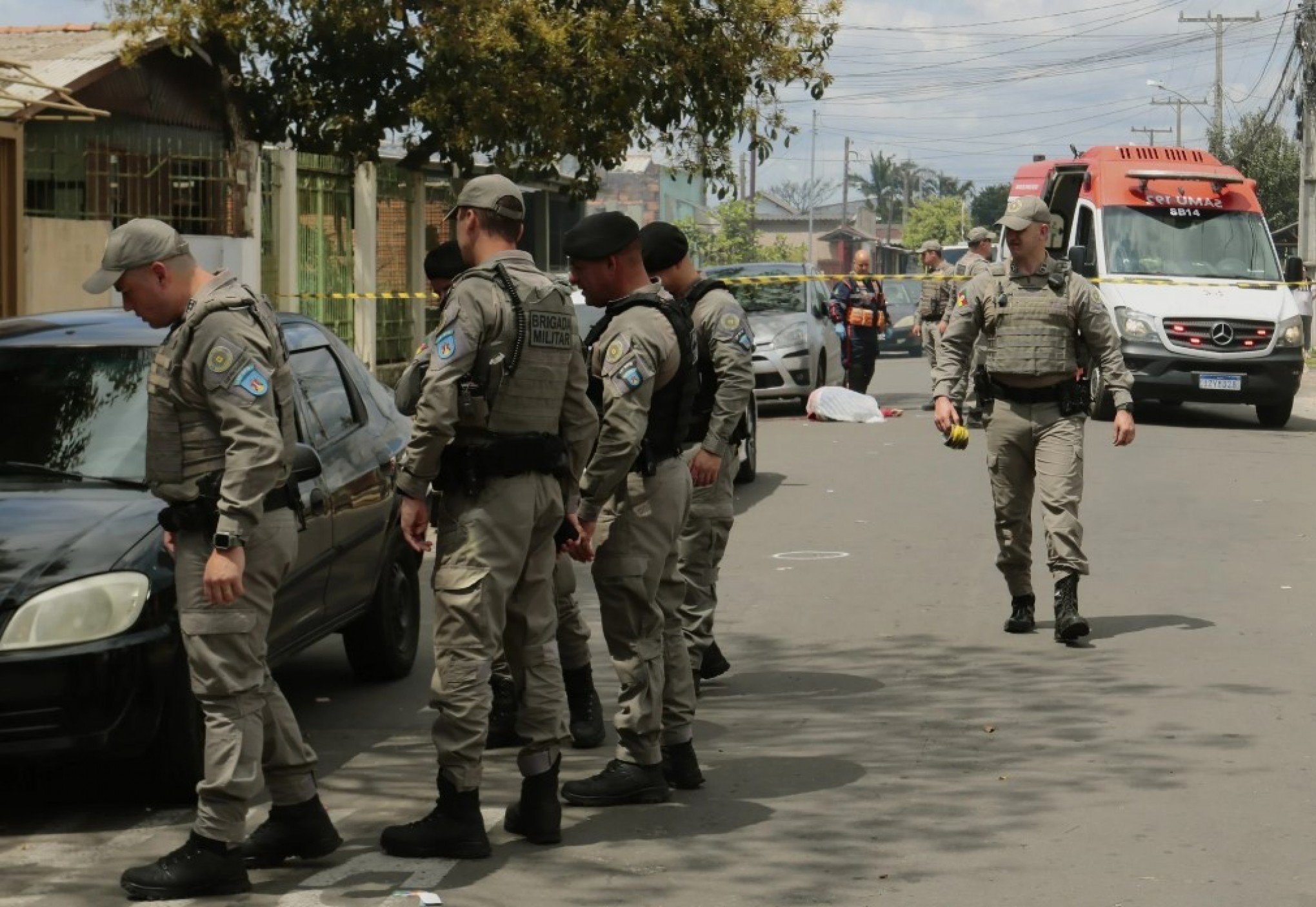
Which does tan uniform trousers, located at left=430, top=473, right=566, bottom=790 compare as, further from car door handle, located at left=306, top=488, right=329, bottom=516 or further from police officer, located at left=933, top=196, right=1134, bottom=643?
police officer, located at left=933, top=196, right=1134, bottom=643

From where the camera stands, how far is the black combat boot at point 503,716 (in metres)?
7.27

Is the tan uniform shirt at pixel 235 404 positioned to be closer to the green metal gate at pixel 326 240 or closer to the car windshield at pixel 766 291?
the car windshield at pixel 766 291

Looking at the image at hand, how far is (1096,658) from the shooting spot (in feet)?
28.9

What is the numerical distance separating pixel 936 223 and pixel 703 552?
13870cm

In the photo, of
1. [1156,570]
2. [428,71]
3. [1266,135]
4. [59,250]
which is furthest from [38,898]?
[1266,135]

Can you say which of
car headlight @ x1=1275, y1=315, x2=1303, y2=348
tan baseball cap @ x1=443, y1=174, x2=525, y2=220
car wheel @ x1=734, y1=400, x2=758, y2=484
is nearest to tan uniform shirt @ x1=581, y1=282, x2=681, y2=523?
tan baseball cap @ x1=443, y1=174, x2=525, y2=220

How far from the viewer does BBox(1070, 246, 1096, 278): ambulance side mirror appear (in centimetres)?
1928

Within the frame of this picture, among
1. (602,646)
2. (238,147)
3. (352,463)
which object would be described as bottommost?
(602,646)

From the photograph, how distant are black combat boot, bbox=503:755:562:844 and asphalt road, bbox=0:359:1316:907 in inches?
1.7

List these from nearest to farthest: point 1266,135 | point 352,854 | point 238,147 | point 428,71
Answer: point 352,854, point 428,71, point 238,147, point 1266,135

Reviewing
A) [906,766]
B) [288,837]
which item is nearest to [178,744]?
[288,837]

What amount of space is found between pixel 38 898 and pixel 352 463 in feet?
8.96

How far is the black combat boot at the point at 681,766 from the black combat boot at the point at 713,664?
64.5 inches

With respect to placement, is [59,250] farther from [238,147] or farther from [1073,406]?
[1073,406]
